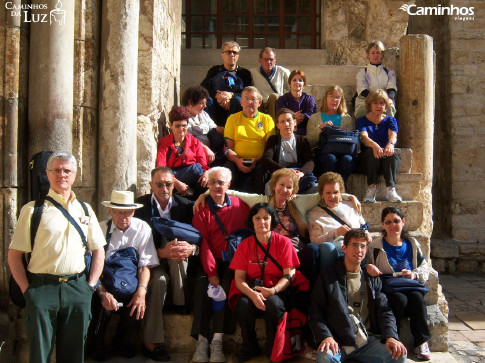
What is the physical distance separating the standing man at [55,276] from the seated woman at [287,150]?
224 cm

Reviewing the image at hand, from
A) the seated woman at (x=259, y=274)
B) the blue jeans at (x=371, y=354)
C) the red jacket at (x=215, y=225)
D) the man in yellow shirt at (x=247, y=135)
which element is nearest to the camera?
the blue jeans at (x=371, y=354)

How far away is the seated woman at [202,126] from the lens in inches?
228

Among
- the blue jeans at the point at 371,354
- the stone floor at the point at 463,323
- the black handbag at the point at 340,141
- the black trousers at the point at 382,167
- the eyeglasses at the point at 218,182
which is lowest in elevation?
the stone floor at the point at 463,323

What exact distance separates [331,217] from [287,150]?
42.1 inches

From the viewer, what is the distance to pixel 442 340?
4.76 metres

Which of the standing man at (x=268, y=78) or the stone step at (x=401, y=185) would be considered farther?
the standing man at (x=268, y=78)

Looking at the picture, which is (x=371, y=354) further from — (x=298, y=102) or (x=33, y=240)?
(x=298, y=102)

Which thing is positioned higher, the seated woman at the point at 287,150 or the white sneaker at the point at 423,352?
the seated woman at the point at 287,150

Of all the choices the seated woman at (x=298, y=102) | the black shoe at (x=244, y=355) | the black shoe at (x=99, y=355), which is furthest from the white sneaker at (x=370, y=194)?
the black shoe at (x=99, y=355)

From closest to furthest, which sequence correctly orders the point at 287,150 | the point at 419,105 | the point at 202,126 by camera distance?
the point at 287,150 → the point at 202,126 → the point at 419,105

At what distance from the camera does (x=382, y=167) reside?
18.2 feet

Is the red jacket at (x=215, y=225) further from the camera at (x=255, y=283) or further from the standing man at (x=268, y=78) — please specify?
the standing man at (x=268, y=78)

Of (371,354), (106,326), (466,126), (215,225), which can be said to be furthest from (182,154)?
(466,126)

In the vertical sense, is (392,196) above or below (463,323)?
above
